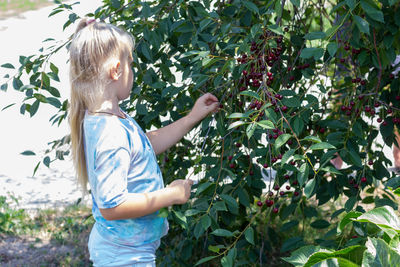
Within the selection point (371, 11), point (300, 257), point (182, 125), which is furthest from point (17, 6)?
point (300, 257)

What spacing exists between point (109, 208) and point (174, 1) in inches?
41.4

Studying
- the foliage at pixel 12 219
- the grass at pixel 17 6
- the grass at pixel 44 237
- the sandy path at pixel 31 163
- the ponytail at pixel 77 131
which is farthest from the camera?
the grass at pixel 17 6

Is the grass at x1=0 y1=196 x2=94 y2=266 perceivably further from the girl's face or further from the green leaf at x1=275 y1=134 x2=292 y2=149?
the green leaf at x1=275 y1=134 x2=292 y2=149

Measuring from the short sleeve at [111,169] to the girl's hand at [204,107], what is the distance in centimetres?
50

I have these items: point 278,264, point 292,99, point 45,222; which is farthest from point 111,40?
point 45,222

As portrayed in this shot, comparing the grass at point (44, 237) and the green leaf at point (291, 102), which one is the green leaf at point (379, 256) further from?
the grass at point (44, 237)

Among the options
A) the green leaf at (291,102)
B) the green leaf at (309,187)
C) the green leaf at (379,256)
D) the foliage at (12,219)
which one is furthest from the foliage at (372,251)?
the foliage at (12,219)

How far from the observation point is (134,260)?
1.89 metres

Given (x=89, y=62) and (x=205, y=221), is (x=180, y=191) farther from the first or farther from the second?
(x=89, y=62)

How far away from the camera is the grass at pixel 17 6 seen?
15.4 meters

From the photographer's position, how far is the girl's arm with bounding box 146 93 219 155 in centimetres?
223

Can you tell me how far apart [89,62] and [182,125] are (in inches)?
21.6

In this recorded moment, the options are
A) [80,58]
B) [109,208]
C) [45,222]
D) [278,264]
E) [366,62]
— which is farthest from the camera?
[45,222]

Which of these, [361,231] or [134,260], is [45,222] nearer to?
[134,260]
